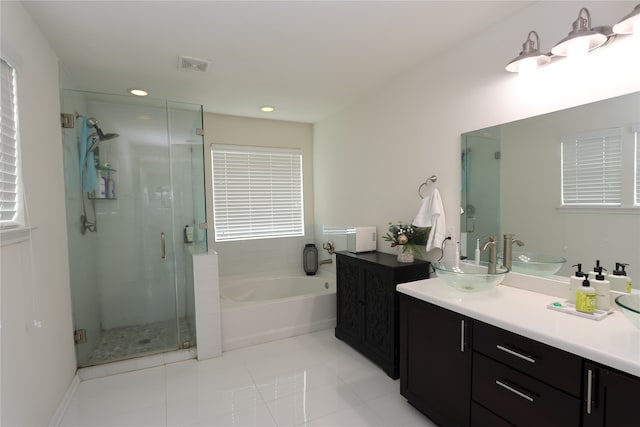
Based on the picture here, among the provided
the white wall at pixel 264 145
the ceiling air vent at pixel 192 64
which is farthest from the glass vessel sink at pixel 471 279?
the white wall at pixel 264 145

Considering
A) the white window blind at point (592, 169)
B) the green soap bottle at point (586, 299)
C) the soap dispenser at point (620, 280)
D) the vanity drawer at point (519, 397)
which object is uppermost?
the white window blind at point (592, 169)

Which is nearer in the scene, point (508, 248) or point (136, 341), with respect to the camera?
point (508, 248)

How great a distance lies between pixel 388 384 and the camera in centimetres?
236

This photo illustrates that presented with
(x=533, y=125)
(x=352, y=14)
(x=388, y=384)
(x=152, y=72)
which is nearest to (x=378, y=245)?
(x=388, y=384)

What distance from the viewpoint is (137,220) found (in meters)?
3.22

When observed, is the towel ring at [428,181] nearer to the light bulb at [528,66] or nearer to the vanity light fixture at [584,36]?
the light bulb at [528,66]

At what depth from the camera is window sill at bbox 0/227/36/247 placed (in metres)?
1.40

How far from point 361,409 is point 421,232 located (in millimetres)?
1383

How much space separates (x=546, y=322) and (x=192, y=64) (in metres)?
2.85

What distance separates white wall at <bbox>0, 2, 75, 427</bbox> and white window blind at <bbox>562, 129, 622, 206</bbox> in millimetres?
2849

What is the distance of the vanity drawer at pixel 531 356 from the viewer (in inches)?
48.2

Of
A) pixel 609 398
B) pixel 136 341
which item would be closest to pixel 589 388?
pixel 609 398

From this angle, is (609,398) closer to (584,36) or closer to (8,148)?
(584,36)

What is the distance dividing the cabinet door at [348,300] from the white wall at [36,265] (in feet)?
7.27
